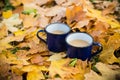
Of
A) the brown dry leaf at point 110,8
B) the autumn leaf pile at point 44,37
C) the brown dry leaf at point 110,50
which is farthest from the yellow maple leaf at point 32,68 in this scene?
the brown dry leaf at point 110,8

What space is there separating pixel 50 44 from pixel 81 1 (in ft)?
1.05

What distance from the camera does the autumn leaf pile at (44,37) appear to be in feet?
3.31

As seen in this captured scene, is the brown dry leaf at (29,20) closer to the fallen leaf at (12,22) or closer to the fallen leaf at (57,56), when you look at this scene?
the fallen leaf at (12,22)

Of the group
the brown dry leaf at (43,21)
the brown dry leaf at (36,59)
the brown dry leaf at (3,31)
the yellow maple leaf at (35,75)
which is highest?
the brown dry leaf at (43,21)

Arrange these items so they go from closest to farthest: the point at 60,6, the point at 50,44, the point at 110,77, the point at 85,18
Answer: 1. the point at 110,77
2. the point at 50,44
3. the point at 85,18
4. the point at 60,6

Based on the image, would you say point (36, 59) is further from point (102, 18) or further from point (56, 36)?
point (102, 18)

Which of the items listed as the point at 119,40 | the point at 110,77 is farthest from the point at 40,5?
the point at 110,77

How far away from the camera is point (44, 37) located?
1.18 metres

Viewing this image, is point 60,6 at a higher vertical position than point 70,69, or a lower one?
higher

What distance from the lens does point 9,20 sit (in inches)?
51.1

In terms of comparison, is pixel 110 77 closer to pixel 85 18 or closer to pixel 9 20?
pixel 85 18

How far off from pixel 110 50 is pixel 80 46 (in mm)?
126

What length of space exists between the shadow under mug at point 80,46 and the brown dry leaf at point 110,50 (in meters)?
0.03

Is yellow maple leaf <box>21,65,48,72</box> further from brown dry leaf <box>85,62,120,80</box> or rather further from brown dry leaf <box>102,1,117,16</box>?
brown dry leaf <box>102,1,117,16</box>
